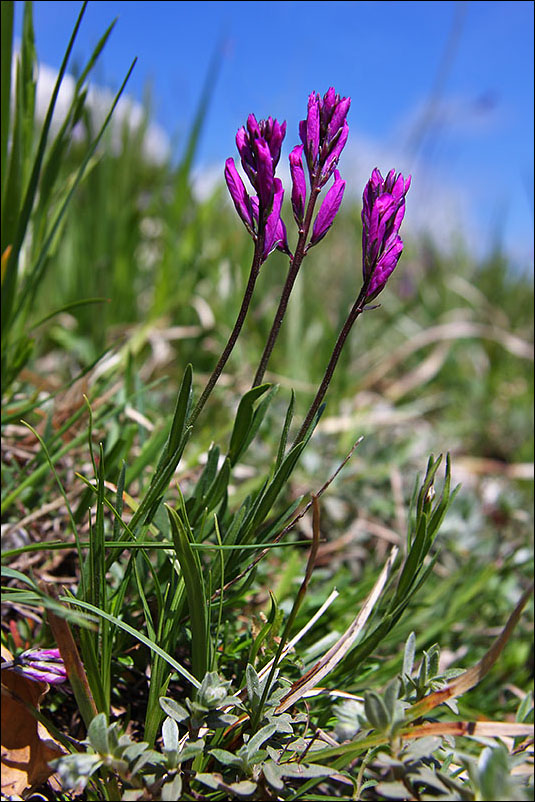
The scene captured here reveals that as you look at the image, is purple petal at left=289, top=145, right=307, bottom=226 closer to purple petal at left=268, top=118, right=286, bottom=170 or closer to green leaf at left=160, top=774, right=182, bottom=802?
purple petal at left=268, top=118, right=286, bottom=170

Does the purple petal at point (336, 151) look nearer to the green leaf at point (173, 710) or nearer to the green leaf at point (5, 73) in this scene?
the green leaf at point (173, 710)

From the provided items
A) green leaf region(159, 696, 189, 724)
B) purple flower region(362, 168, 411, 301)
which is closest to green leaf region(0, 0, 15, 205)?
purple flower region(362, 168, 411, 301)

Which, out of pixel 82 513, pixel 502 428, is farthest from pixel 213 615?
pixel 502 428

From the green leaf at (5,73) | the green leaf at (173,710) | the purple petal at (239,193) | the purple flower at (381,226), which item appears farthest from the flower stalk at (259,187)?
the green leaf at (5,73)

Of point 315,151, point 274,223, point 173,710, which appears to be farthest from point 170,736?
point 315,151

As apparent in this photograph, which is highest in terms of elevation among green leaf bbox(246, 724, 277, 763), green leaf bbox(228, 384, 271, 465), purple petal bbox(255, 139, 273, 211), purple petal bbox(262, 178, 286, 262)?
purple petal bbox(255, 139, 273, 211)

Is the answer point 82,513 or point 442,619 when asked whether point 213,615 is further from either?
point 442,619
